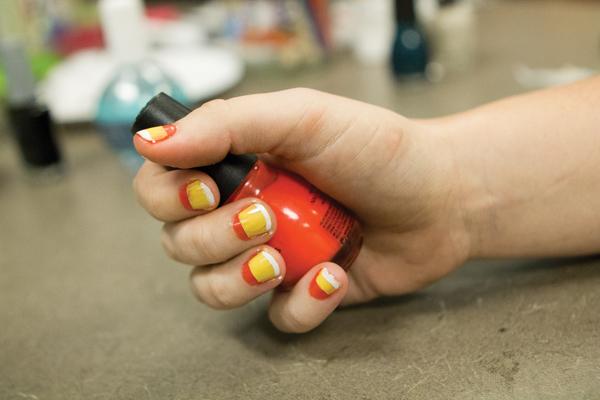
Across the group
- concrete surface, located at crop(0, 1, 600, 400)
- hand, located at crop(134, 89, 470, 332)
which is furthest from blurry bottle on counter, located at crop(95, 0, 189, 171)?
hand, located at crop(134, 89, 470, 332)

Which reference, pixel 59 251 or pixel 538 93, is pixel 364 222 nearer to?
pixel 538 93

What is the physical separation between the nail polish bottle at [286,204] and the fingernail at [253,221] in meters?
0.01

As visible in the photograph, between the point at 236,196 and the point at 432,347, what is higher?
the point at 236,196

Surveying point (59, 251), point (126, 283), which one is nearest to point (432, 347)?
point (126, 283)

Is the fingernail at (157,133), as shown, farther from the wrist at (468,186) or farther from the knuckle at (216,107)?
the wrist at (468,186)

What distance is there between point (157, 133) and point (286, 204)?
9 cm

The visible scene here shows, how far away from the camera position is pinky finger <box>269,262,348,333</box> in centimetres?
42

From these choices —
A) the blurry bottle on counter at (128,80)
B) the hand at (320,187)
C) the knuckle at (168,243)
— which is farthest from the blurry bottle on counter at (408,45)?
the knuckle at (168,243)

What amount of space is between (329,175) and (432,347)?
0.13 metres

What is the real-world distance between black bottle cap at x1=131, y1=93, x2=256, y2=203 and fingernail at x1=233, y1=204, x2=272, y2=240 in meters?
0.02

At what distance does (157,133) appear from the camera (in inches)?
15.5

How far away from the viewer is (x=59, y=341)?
488 mm

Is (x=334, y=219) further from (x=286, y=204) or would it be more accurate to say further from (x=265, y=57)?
(x=265, y=57)

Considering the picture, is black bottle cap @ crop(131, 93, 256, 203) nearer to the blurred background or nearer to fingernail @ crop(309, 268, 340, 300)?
fingernail @ crop(309, 268, 340, 300)
